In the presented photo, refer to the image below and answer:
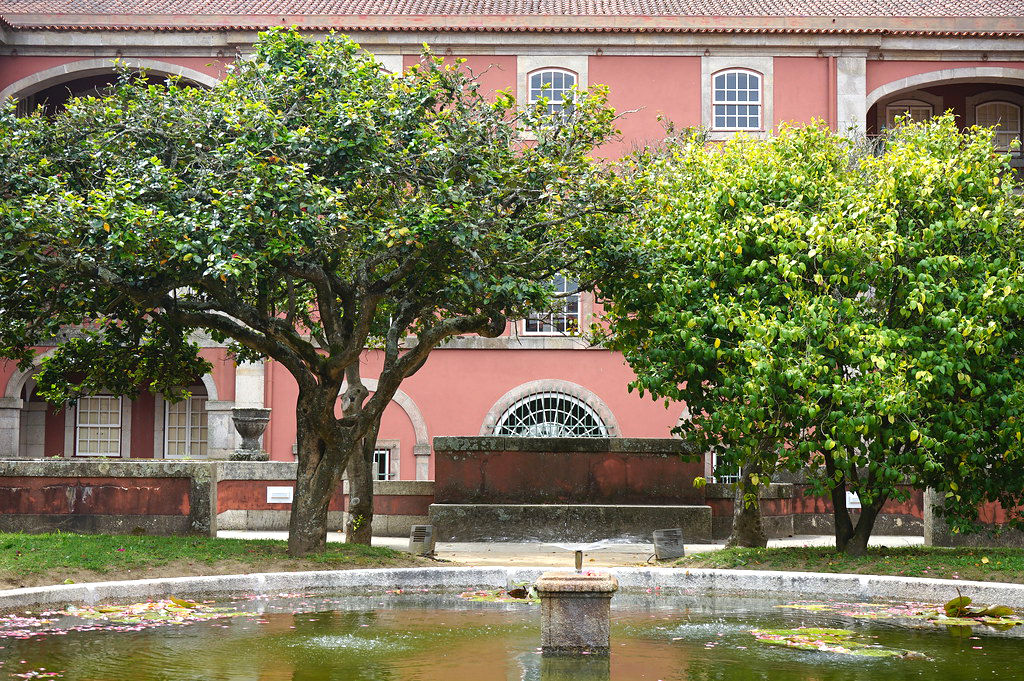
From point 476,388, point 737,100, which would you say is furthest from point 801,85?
point 476,388

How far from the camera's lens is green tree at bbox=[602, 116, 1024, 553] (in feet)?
44.4

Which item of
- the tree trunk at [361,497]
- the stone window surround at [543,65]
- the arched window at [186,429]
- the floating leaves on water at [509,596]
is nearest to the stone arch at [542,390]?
the stone window surround at [543,65]

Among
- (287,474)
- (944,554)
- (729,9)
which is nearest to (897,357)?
(944,554)

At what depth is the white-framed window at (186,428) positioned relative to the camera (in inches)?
1214

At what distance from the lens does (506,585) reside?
12703 mm

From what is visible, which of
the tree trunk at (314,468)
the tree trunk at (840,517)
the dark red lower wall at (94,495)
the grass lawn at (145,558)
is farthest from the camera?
the dark red lower wall at (94,495)

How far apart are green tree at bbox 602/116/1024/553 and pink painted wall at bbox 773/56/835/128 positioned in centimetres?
1443

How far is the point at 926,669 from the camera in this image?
315 inches

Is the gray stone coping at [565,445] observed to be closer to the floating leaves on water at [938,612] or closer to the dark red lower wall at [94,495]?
the dark red lower wall at [94,495]

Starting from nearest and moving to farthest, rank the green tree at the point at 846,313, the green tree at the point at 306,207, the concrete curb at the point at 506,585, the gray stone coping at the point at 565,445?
the concrete curb at the point at 506,585
the green tree at the point at 306,207
the green tree at the point at 846,313
the gray stone coping at the point at 565,445

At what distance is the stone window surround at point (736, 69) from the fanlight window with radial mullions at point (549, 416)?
769cm

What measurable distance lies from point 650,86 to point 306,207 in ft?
60.4

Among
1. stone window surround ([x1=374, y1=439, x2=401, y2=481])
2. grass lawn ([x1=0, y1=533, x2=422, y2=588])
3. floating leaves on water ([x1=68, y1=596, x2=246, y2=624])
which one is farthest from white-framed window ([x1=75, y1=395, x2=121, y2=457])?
floating leaves on water ([x1=68, y1=596, x2=246, y2=624])

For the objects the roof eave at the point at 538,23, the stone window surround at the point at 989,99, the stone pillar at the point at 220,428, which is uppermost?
the roof eave at the point at 538,23
